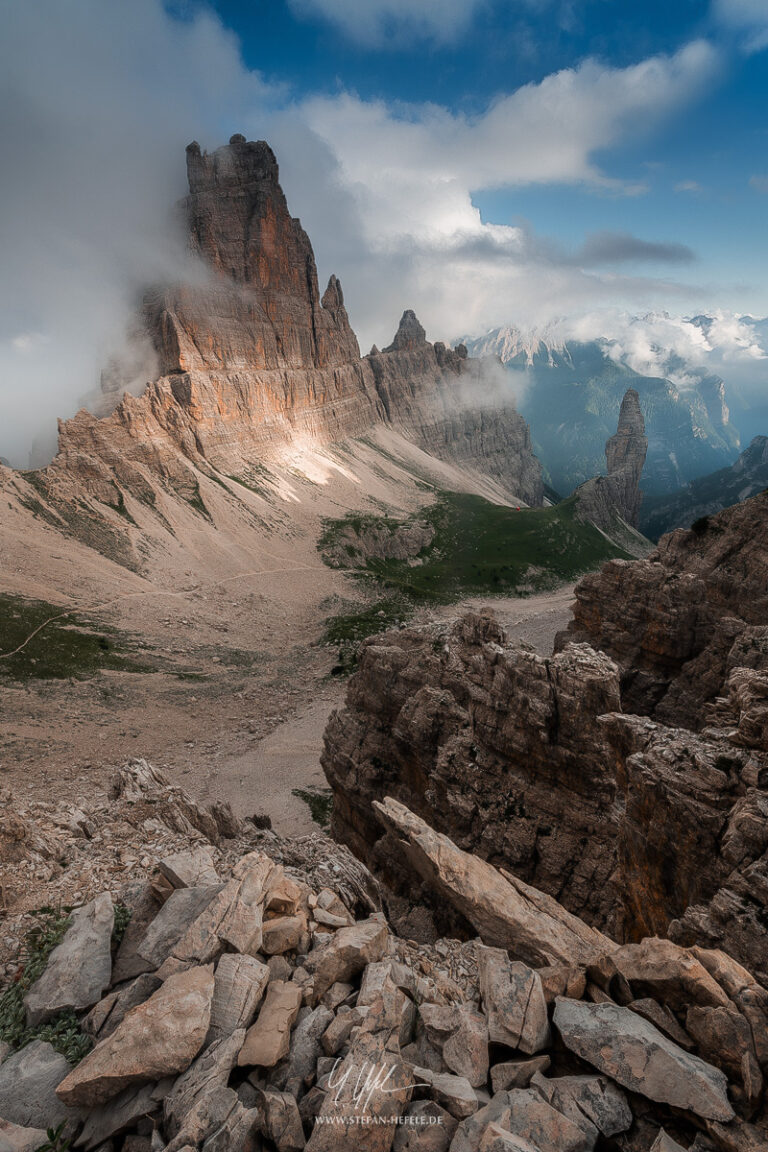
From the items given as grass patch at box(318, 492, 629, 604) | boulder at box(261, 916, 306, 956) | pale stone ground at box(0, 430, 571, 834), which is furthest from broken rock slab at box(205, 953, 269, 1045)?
grass patch at box(318, 492, 629, 604)

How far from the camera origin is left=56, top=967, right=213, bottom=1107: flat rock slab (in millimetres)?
6738

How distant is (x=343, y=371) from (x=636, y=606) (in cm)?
13179

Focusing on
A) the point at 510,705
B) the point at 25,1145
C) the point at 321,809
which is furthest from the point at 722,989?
the point at 321,809

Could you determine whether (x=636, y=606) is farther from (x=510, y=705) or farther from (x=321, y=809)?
(x=321, y=809)

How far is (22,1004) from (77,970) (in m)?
0.93

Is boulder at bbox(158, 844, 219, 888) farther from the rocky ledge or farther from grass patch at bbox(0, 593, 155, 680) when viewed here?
grass patch at bbox(0, 593, 155, 680)

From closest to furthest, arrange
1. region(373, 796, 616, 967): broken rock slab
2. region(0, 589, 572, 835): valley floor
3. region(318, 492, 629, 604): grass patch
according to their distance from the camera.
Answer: region(373, 796, 616, 967): broken rock slab → region(0, 589, 572, 835): valley floor → region(318, 492, 629, 604): grass patch

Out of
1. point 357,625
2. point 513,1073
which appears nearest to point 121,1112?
point 513,1073

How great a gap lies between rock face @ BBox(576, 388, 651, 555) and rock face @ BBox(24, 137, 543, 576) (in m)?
62.3

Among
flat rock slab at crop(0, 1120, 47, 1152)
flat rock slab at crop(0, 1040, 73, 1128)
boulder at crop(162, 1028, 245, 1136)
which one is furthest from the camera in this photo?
flat rock slab at crop(0, 1040, 73, 1128)

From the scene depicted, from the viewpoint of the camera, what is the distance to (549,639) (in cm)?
6475

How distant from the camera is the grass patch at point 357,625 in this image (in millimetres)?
56775

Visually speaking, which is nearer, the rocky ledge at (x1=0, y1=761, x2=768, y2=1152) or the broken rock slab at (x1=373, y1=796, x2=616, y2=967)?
the rocky ledge at (x1=0, y1=761, x2=768, y2=1152)

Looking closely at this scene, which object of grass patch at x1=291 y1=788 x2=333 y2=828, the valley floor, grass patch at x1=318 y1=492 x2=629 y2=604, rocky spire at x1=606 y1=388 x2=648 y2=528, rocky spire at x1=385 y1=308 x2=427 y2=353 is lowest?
grass patch at x1=291 y1=788 x2=333 y2=828
